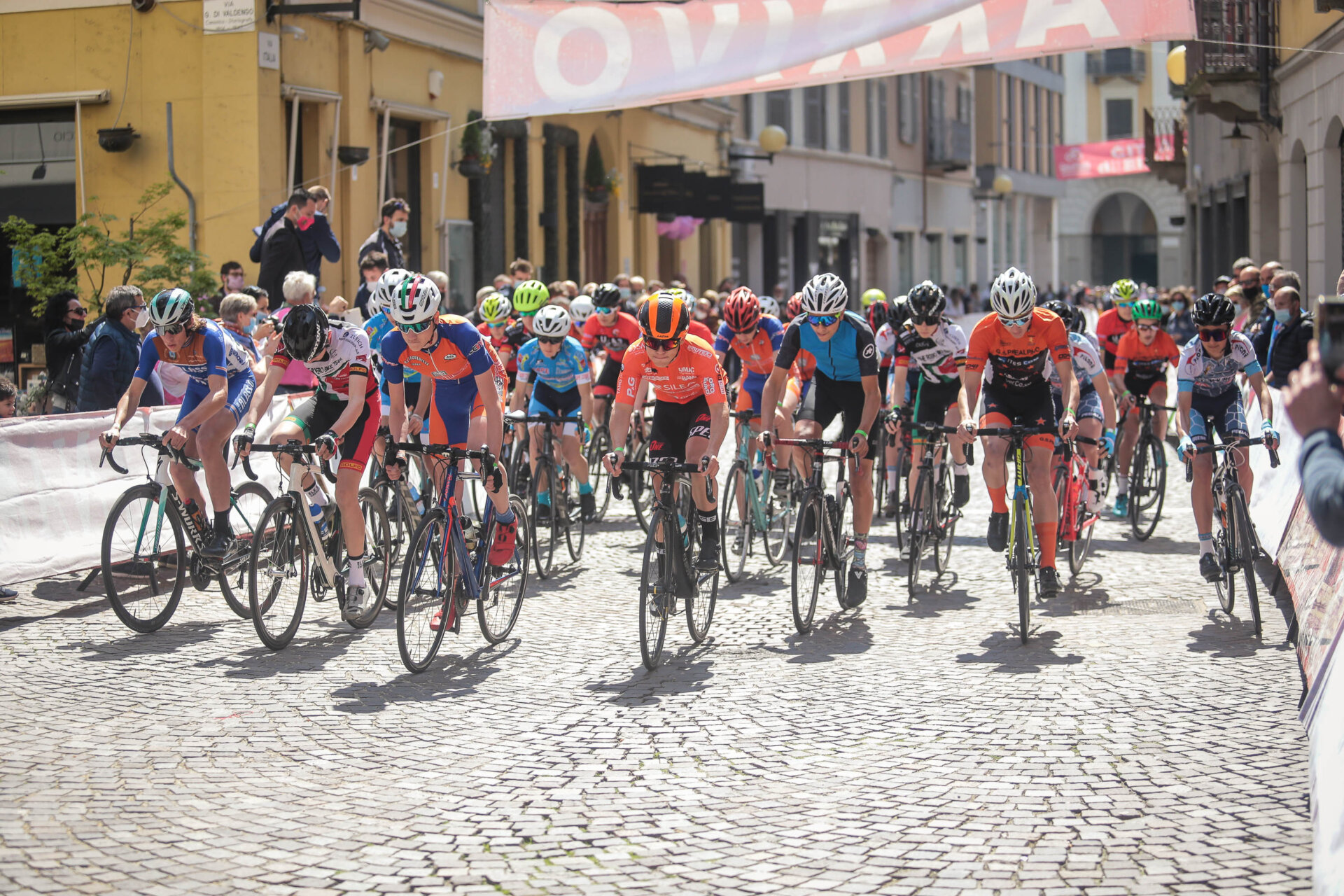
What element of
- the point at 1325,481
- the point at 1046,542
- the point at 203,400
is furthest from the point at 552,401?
the point at 1325,481

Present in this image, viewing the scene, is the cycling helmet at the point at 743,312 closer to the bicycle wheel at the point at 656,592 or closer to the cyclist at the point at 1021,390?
the cyclist at the point at 1021,390

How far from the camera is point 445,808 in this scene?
5203 mm

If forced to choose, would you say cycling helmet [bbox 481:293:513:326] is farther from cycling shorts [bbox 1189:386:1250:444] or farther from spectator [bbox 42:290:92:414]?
cycling shorts [bbox 1189:386:1250:444]

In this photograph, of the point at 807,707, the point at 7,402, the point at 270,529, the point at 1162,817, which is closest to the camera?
the point at 1162,817

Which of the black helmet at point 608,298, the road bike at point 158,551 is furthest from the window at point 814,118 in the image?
the road bike at point 158,551

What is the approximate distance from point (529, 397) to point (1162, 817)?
7096mm

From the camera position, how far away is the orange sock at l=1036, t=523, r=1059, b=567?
27.2 ft

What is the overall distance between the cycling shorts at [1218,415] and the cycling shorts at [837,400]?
197 cm

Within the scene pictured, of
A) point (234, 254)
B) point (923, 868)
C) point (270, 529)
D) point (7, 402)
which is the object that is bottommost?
point (923, 868)

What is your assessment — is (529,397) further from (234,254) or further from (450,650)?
(234,254)

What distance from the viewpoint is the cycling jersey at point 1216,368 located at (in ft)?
29.6

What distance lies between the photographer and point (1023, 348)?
8.65 metres

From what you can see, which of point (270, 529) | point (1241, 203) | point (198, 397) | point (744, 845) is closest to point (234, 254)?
point (198, 397)

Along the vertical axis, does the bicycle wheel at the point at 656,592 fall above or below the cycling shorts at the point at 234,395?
below
